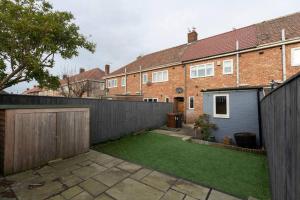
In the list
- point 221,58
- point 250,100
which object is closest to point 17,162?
point 250,100

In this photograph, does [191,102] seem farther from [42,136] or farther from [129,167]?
[42,136]

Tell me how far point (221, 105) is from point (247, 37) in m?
8.71

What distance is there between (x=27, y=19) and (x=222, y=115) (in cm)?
1003

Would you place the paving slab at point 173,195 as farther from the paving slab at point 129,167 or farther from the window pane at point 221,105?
the window pane at point 221,105

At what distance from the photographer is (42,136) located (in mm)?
5035

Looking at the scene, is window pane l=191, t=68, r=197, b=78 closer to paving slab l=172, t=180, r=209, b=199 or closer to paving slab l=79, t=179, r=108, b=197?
paving slab l=172, t=180, r=209, b=199

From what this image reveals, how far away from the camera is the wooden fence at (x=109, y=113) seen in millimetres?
6240

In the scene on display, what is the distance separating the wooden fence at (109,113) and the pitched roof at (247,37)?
7989 mm

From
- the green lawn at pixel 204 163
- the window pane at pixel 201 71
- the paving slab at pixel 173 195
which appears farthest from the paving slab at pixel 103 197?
the window pane at pixel 201 71

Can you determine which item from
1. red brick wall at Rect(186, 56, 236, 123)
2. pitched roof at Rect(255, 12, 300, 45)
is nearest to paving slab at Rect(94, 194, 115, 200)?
red brick wall at Rect(186, 56, 236, 123)

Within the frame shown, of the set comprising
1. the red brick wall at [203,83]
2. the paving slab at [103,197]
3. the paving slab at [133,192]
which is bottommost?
the paving slab at [133,192]

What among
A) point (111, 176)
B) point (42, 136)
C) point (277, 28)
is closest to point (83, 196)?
point (111, 176)

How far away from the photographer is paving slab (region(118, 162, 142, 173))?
4.75m

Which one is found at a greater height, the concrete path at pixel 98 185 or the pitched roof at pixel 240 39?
the pitched roof at pixel 240 39
